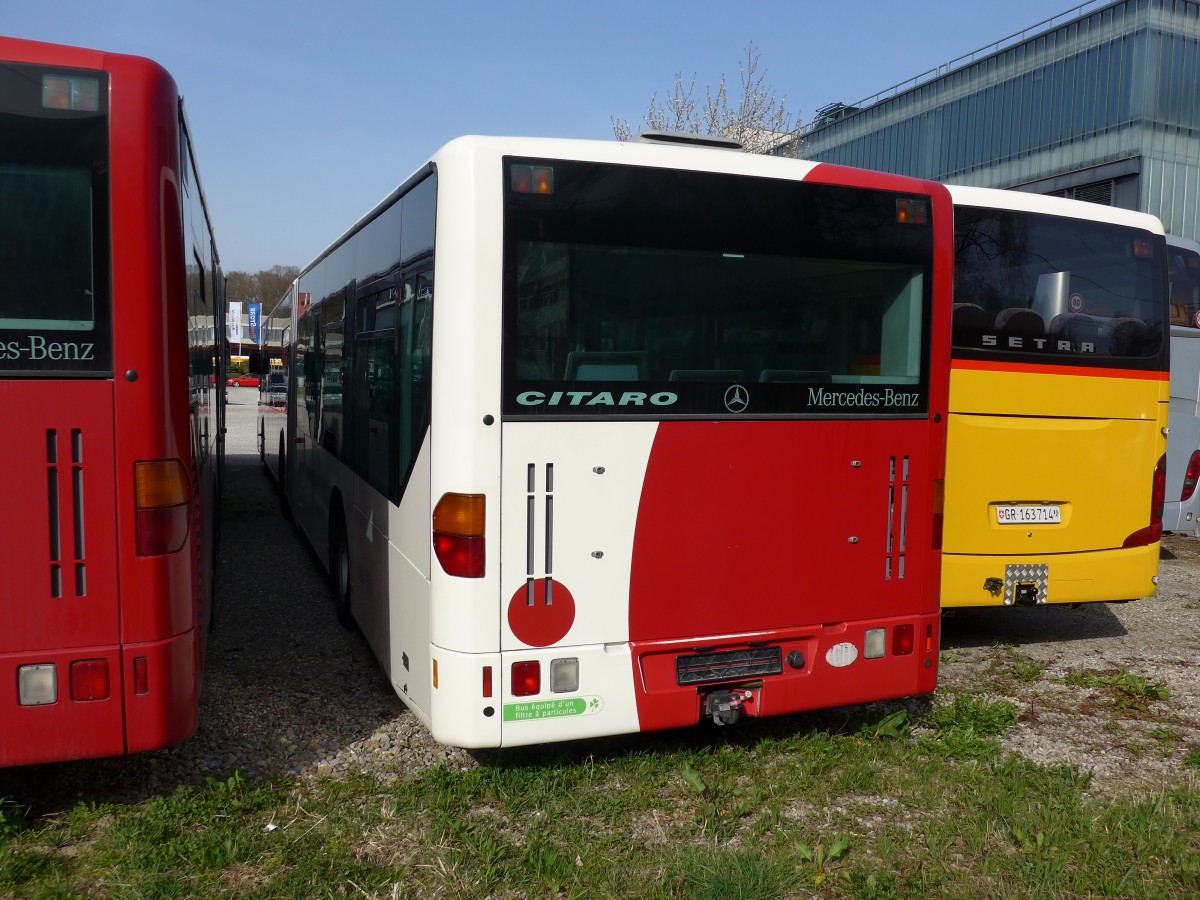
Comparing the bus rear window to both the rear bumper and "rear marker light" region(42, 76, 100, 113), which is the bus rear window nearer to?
"rear marker light" region(42, 76, 100, 113)

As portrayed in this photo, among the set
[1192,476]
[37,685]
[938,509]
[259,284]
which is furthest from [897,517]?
[259,284]

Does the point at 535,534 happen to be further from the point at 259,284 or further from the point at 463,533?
the point at 259,284

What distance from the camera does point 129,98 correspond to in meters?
3.79

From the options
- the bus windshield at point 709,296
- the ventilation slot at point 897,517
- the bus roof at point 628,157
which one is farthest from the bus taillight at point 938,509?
the bus roof at point 628,157

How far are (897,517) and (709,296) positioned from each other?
1452mm

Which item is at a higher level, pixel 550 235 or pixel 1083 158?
pixel 1083 158

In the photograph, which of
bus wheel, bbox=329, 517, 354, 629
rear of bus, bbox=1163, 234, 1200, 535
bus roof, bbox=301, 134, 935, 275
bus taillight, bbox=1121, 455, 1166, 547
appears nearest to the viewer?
bus roof, bbox=301, 134, 935, 275

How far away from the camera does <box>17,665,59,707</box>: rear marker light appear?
377cm

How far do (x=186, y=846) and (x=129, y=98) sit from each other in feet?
9.19

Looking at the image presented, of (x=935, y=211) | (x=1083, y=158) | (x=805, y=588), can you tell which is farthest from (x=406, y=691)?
(x=1083, y=158)

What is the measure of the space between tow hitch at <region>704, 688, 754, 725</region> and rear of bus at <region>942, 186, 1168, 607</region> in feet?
8.29

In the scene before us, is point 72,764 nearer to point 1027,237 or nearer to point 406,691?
point 406,691

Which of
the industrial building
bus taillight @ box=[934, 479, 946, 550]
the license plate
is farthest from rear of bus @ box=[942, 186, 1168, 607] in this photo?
the industrial building

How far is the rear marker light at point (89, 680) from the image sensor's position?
12.6 feet
